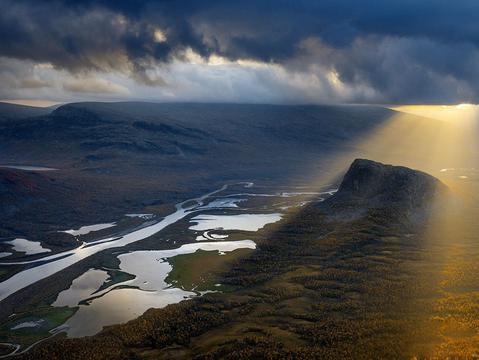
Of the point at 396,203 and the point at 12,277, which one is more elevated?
the point at 396,203

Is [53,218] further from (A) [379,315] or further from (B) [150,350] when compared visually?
(A) [379,315]

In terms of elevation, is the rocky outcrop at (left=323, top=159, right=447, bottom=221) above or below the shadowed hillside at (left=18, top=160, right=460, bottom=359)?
above

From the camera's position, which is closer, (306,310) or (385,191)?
(306,310)

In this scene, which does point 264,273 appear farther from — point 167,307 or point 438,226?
point 438,226

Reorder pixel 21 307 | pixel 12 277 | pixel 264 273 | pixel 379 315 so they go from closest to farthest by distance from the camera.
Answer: pixel 379 315 → pixel 21 307 → pixel 264 273 → pixel 12 277

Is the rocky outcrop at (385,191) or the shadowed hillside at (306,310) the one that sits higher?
the rocky outcrop at (385,191)

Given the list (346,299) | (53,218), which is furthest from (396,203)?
(53,218)

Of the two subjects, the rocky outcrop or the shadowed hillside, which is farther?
the rocky outcrop

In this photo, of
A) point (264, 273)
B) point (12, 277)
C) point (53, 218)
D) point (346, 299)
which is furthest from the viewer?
point (53, 218)

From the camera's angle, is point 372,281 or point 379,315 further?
point 372,281

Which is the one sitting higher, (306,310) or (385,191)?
(385,191)

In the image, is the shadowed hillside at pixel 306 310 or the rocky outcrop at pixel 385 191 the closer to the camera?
the shadowed hillside at pixel 306 310
